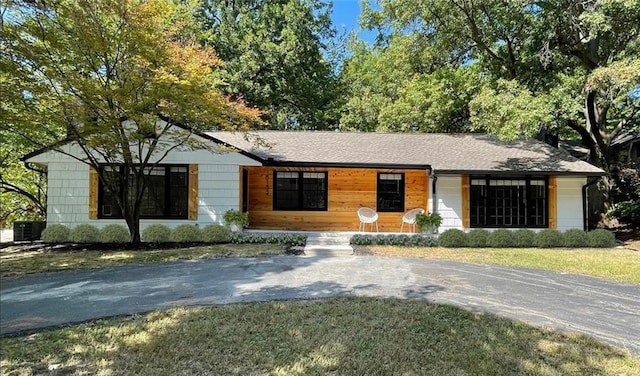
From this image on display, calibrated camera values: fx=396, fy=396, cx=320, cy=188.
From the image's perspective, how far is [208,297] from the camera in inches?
213

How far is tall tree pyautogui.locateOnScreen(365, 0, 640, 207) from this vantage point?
36.8ft

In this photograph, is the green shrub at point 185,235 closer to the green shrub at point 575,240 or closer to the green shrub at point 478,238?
the green shrub at point 478,238

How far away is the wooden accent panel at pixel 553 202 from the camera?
1216cm

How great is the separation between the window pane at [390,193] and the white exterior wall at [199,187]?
13.9 ft

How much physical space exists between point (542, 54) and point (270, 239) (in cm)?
1101

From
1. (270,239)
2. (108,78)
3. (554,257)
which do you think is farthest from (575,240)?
(108,78)

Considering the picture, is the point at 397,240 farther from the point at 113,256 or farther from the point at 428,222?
the point at 113,256

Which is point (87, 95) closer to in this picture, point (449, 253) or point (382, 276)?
point (382, 276)

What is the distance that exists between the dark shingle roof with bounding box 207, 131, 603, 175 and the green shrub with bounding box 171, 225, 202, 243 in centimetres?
288

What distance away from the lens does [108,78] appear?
925 centimetres

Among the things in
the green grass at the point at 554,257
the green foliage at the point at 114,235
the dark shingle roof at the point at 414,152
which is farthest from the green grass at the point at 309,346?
the dark shingle roof at the point at 414,152

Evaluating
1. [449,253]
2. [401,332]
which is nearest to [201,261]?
[401,332]

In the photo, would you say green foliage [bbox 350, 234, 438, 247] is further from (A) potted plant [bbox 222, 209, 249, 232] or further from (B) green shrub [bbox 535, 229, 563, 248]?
(A) potted plant [bbox 222, 209, 249, 232]

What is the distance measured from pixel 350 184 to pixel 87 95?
308 inches
